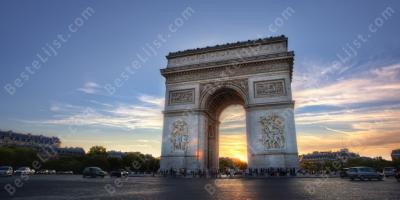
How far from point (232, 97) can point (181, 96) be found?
236 inches

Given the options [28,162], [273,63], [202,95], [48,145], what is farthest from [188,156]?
[48,145]

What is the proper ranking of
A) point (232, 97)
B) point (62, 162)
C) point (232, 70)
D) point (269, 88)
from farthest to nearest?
point (62, 162) → point (232, 97) → point (232, 70) → point (269, 88)

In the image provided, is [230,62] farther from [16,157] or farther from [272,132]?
[16,157]

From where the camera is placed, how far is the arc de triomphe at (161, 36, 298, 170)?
80.4 ft

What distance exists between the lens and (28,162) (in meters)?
57.2

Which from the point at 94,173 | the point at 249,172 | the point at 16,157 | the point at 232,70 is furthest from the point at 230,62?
the point at 16,157

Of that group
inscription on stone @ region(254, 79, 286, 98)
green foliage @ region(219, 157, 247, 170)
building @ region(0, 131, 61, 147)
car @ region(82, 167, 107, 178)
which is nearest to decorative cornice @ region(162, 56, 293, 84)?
inscription on stone @ region(254, 79, 286, 98)

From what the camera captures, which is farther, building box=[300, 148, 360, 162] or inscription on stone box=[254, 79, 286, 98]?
building box=[300, 148, 360, 162]

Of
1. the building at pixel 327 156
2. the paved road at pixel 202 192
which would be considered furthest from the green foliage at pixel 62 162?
the building at pixel 327 156

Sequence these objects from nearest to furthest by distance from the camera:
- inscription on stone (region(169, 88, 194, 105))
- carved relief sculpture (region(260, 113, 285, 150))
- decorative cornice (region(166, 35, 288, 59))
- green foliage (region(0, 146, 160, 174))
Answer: carved relief sculpture (region(260, 113, 285, 150)) → decorative cornice (region(166, 35, 288, 59)) → inscription on stone (region(169, 88, 194, 105)) → green foliage (region(0, 146, 160, 174))

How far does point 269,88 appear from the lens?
85.2 ft

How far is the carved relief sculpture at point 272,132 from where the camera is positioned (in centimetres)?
2419

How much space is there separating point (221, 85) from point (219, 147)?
30.0 feet

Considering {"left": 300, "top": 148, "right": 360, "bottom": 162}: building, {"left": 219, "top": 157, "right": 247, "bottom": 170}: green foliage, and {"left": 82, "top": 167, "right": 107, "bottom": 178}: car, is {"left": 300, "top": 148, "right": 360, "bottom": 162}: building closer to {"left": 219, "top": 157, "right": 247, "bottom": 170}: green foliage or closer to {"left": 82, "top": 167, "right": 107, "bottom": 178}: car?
{"left": 219, "top": 157, "right": 247, "bottom": 170}: green foliage
